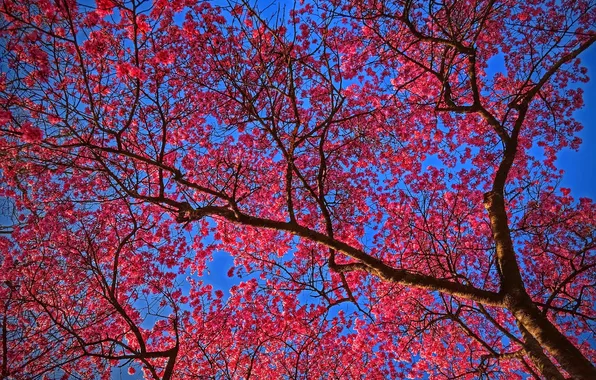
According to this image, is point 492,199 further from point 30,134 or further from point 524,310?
point 30,134

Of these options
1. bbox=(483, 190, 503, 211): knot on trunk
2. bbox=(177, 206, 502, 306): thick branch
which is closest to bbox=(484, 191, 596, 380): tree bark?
bbox=(483, 190, 503, 211): knot on trunk

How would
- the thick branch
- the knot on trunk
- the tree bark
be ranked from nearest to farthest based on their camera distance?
the tree bark < the thick branch < the knot on trunk

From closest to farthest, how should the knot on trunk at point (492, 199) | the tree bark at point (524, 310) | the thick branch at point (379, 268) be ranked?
1. the tree bark at point (524, 310)
2. the thick branch at point (379, 268)
3. the knot on trunk at point (492, 199)

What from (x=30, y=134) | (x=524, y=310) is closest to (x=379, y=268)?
(x=524, y=310)

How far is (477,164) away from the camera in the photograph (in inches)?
512

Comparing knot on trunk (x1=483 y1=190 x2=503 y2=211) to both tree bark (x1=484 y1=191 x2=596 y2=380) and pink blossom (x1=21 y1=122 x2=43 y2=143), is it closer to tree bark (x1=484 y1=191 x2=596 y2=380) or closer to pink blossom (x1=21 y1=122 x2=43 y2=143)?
tree bark (x1=484 y1=191 x2=596 y2=380)

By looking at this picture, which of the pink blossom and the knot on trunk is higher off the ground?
the pink blossom

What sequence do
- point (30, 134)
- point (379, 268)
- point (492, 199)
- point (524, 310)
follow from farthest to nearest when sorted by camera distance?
1. point (492, 199)
2. point (379, 268)
3. point (30, 134)
4. point (524, 310)

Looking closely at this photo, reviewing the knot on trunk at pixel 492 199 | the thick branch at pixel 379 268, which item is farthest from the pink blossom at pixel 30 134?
the knot on trunk at pixel 492 199

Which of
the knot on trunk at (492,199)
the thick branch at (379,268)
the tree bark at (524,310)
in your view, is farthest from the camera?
the knot on trunk at (492,199)

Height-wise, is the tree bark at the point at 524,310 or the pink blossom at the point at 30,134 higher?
the pink blossom at the point at 30,134

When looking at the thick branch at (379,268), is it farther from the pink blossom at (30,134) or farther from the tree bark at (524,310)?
the pink blossom at (30,134)

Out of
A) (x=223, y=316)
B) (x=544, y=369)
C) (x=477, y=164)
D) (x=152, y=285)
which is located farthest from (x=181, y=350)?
(x=477, y=164)

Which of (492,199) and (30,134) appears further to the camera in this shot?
(492,199)
